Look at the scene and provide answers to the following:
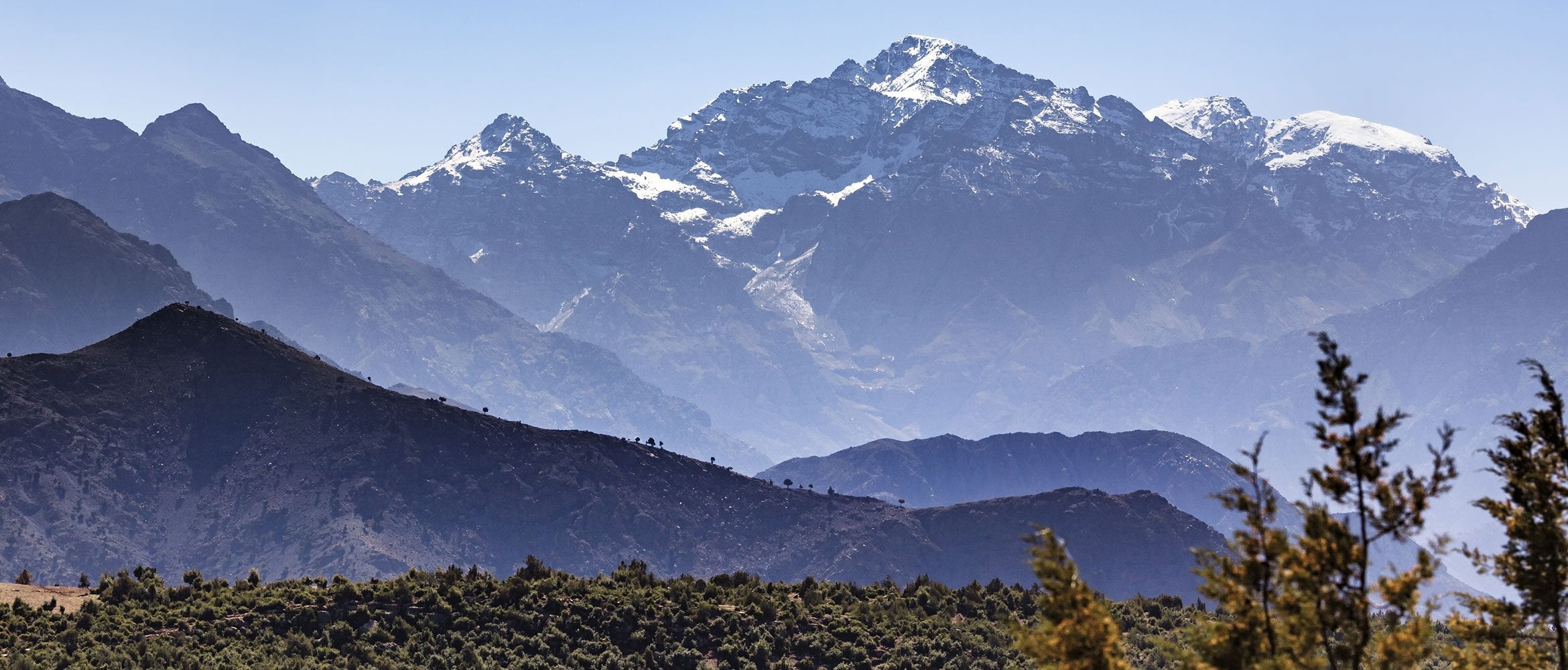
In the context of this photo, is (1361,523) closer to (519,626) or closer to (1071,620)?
(1071,620)

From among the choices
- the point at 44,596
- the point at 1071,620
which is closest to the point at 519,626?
the point at 44,596

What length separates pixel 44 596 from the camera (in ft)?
202

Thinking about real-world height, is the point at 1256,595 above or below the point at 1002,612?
below

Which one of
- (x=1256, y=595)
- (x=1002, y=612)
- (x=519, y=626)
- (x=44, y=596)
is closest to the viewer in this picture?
(x=1256, y=595)

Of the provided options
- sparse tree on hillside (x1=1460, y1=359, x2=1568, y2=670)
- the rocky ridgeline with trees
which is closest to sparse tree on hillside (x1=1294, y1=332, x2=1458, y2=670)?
the rocky ridgeline with trees

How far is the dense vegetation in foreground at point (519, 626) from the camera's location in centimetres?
5638

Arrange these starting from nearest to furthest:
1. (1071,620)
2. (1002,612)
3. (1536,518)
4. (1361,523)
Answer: (1361,523)
(1071,620)
(1536,518)
(1002,612)

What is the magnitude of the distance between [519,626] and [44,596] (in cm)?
1805

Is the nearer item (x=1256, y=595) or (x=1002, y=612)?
(x=1256, y=595)

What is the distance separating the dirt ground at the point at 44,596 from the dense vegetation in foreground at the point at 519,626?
98 centimetres

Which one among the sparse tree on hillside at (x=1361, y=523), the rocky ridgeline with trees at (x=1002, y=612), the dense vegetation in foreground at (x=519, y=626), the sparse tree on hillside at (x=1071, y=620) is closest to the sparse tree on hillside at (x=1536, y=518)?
the rocky ridgeline with trees at (x=1002, y=612)

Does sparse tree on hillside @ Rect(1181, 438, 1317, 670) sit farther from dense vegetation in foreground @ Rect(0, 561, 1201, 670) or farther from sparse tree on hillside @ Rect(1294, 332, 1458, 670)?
dense vegetation in foreground @ Rect(0, 561, 1201, 670)

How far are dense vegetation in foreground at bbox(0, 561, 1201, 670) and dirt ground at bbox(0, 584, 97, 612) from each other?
976 mm

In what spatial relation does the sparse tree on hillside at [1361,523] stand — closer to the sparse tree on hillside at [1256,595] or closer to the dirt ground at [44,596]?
the sparse tree on hillside at [1256,595]
